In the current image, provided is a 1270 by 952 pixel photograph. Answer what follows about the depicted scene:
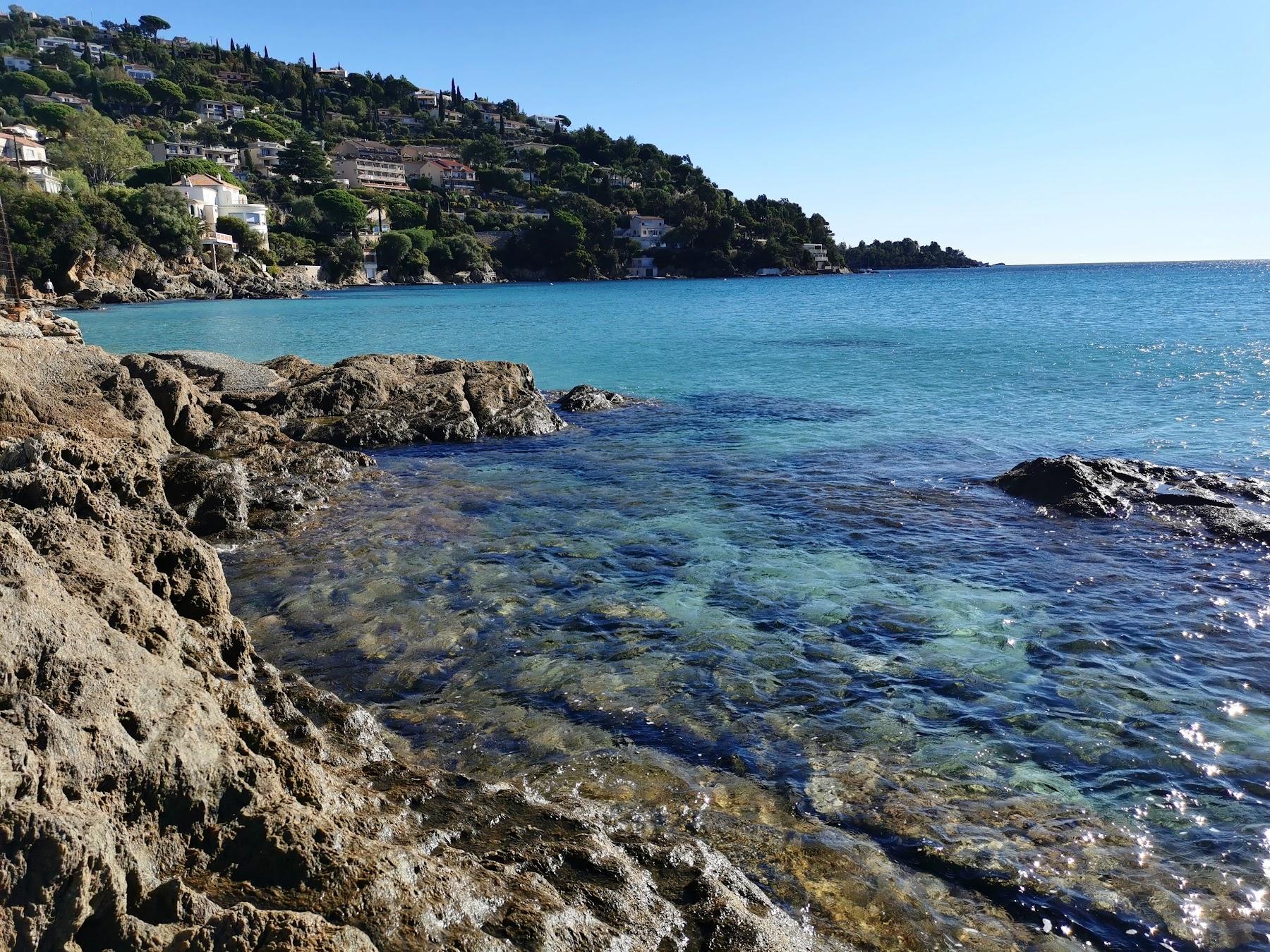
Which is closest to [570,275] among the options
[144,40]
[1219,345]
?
[1219,345]

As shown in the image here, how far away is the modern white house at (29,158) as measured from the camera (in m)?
82.4

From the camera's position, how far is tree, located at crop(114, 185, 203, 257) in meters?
79.1

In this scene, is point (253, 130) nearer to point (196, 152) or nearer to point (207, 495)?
point (196, 152)

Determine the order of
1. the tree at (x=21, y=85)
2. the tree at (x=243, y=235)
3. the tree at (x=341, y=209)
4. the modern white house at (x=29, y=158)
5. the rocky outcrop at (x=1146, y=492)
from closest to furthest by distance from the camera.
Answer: the rocky outcrop at (x=1146, y=492)
the modern white house at (x=29, y=158)
the tree at (x=243, y=235)
the tree at (x=341, y=209)
the tree at (x=21, y=85)

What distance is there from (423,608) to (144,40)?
236562mm

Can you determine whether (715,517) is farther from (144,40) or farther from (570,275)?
(144,40)

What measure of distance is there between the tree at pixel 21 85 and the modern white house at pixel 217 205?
66430 mm

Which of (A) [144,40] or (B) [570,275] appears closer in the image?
(B) [570,275]

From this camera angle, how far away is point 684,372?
100ft

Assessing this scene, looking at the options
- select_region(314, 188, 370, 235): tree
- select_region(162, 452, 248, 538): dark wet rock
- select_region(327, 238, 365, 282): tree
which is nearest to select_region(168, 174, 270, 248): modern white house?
select_region(327, 238, 365, 282): tree

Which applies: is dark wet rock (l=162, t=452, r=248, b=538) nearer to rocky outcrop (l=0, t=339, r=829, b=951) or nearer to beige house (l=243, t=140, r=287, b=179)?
rocky outcrop (l=0, t=339, r=829, b=951)

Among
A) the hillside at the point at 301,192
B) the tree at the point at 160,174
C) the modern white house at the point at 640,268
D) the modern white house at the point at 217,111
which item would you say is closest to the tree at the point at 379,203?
the hillside at the point at 301,192

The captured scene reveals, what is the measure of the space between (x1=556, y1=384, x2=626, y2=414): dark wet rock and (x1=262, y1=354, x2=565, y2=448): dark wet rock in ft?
5.63

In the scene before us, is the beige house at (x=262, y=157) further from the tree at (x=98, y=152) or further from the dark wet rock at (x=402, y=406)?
the dark wet rock at (x=402, y=406)
